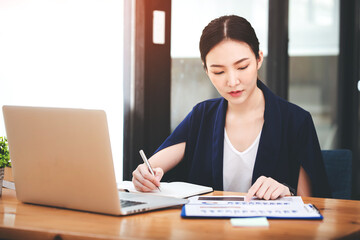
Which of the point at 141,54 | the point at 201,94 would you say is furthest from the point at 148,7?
the point at 201,94

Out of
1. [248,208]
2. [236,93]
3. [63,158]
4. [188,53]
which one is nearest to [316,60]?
[188,53]

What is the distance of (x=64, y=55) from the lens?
242 centimetres

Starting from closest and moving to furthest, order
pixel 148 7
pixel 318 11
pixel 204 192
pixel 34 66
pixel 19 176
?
pixel 19 176
pixel 204 192
pixel 34 66
pixel 148 7
pixel 318 11

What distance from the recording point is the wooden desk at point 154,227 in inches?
40.5

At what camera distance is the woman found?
1763mm

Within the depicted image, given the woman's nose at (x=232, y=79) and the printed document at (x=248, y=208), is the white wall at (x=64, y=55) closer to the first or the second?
the woman's nose at (x=232, y=79)

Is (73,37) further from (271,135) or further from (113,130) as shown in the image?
(271,135)

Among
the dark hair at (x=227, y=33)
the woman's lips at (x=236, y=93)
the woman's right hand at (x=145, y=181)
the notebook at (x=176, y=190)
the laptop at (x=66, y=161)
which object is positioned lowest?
the notebook at (x=176, y=190)

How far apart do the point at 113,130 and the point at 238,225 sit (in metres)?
1.64

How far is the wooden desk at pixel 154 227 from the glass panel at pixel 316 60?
2.54m

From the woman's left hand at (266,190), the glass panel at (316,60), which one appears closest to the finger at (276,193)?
the woman's left hand at (266,190)

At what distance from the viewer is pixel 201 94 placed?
9.98 feet

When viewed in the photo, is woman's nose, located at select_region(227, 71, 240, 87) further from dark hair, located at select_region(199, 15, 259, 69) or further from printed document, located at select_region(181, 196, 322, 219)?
printed document, located at select_region(181, 196, 322, 219)

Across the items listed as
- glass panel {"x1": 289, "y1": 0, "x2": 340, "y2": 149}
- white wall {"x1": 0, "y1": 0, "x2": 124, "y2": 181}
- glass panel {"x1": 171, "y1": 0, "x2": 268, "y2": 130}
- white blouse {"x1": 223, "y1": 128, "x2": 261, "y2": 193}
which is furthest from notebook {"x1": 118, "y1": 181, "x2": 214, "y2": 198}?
glass panel {"x1": 289, "y1": 0, "x2": 340, "y2": 149}
